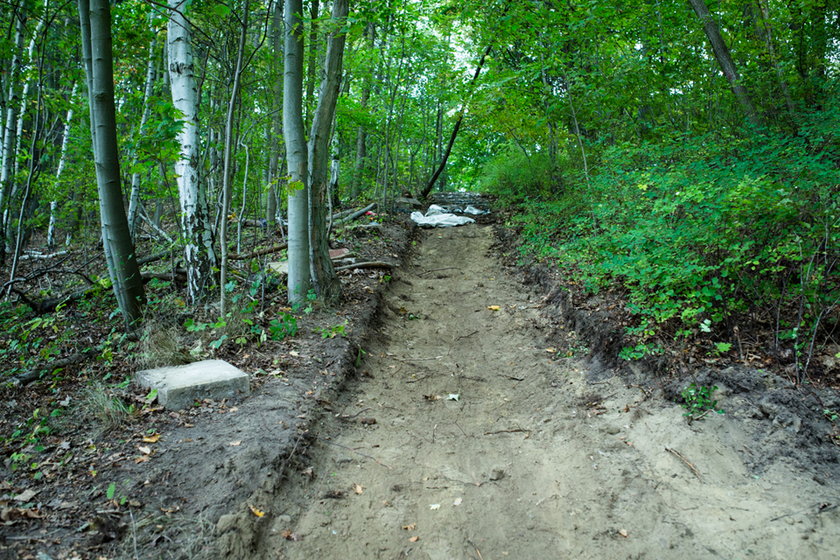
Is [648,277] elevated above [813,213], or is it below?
below

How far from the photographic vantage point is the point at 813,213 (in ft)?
12.4

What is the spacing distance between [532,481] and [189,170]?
5576mm

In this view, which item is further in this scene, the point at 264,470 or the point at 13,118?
the point at 13,118

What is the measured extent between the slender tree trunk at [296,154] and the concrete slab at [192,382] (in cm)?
205

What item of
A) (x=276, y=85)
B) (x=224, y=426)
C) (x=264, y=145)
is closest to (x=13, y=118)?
(x=264, y=145)

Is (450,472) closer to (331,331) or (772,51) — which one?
(331,331)

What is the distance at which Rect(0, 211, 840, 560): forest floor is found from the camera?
8.93 feet

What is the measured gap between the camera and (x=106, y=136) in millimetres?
5332

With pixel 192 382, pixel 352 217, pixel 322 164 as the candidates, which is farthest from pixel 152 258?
pixel 192 382


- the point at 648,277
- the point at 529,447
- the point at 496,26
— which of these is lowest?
the point at 529,447

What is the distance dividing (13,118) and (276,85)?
5276 mm

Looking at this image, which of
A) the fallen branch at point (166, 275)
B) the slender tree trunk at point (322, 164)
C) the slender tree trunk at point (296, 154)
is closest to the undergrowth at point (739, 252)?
the slender tree trunk at point (322, 164)

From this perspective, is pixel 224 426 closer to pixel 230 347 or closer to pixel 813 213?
pixel 230 347

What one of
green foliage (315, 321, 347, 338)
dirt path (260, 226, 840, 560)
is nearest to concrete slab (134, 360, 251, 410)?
dirt path (260, 226, 840, 560)
